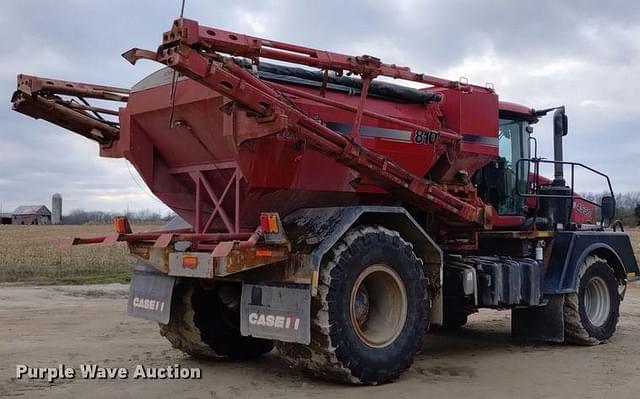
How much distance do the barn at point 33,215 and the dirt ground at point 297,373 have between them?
90.3 metres

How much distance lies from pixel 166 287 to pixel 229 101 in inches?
90.0

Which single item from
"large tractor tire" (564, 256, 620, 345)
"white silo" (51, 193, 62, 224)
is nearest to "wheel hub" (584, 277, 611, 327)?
"large tractor tire" (564, 256, 620, 345)

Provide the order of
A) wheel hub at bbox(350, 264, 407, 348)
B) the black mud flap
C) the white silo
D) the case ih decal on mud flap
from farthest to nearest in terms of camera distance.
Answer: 1. the white silo
2. the black mud flap
3. wheel hub at bbox(350, 264, 407, 348)
4. the case ih decal on mud flap

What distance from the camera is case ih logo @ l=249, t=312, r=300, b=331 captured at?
6555mm

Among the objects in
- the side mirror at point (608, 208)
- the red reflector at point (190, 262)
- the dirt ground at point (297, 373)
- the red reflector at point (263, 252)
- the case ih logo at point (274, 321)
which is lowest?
the dirt ground at point (297, 373)

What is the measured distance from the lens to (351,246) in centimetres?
691

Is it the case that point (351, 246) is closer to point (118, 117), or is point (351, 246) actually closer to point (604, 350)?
point (118, 117)

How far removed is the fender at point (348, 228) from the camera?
6.82 m

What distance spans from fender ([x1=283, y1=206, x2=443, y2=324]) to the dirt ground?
3.32ft

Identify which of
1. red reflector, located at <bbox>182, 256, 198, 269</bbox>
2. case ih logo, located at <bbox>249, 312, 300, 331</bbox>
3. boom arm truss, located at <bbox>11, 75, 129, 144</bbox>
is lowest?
case ih logo, located at <bbox>249, 312, 300, 331</bbox>

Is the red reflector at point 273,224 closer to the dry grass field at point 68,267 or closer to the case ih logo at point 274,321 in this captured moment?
the case ih logo at point 274,321

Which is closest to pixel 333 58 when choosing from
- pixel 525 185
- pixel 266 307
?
pixel 266 307

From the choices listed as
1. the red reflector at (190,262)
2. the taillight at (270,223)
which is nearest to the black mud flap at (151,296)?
the red reflector at (190,262)

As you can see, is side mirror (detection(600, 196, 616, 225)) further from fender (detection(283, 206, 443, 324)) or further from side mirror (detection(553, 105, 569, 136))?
fender (detection(283, 206, 443, 324))
